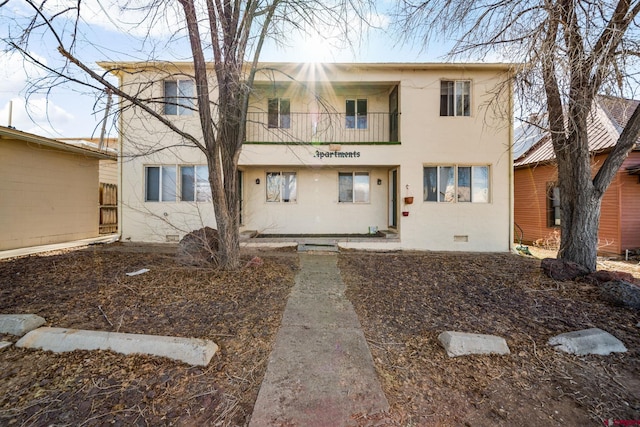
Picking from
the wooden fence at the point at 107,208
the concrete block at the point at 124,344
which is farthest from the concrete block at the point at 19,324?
the wooden fence at the point at 107,208

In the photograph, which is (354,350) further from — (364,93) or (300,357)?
(364,93)

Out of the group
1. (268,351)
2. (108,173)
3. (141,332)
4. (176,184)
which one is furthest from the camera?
(108,173)

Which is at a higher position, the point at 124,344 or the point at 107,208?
the point at 107,208

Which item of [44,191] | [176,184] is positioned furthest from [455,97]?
[44,191]

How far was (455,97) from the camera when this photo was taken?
9.17m

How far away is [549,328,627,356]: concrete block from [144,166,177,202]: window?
10.0m

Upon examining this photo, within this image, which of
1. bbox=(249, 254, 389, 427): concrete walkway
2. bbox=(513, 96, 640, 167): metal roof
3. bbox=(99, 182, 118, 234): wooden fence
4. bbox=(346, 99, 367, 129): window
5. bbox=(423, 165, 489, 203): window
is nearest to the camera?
bbox=(249, 254, 389, 427): concrete walkway

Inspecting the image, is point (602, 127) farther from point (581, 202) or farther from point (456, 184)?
point (581, 202)

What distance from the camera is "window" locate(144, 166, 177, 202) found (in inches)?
365

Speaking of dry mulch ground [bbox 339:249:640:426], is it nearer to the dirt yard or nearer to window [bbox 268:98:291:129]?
the dirt yard

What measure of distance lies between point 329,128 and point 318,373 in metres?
8.99

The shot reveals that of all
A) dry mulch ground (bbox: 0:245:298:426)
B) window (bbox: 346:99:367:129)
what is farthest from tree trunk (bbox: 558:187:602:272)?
window (bbox: 346:99:367:129)

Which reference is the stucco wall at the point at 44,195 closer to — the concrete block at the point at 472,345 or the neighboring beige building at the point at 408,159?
the neighboring beige building at the point at 408,159

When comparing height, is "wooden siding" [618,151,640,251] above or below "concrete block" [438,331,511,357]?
above
